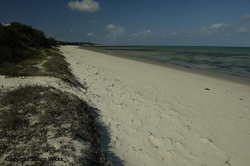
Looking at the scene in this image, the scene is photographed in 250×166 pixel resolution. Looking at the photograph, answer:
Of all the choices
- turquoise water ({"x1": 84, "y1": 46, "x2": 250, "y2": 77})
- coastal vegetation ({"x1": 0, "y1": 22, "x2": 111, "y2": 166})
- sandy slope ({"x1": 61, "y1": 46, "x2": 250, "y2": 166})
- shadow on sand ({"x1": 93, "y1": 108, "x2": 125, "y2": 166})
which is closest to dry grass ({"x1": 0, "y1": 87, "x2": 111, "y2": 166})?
coastal vegetation ({"x1": 0, "y1": 22, "x2": 111, "y2": 166})

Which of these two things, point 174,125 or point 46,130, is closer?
point 46,130

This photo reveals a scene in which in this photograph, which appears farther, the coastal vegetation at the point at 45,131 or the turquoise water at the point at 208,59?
the turquoise water at the point at 208,59

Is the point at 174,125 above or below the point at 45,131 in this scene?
below

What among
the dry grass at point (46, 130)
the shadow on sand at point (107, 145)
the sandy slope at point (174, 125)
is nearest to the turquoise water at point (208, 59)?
the sandy slope at point (174, 125)

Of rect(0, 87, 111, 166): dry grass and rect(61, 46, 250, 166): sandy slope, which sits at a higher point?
rect(0, 87, 111, 166): dry grass

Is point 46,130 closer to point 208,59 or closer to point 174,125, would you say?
point 174,125

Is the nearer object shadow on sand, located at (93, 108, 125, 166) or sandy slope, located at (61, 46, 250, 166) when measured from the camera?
shadow on sand, located at (93, 108, 125, 166)

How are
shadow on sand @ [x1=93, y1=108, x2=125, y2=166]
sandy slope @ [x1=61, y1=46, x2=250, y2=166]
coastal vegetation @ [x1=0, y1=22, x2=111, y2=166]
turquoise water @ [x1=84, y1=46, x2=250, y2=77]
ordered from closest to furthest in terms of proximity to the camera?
1. coastal vegetation @ [x1=0, y1=22, x2=111, y2=166]
2. shadow on sand @ [x1=93, y1=108, x2=125, y2=166]
3. sandy slope @ [x1=61, y1=46, x2=250, y2=166]
4. turquoise water @ [x1=84, y1=46, x2=250, y2=77]

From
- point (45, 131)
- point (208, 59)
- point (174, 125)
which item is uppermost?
point (208, 59)

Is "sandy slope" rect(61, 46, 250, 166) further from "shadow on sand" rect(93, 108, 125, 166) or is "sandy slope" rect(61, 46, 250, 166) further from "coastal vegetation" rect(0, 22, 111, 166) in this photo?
"coastal vegetation" rect(0, 22, 111, 166)

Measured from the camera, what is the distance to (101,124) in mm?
4680

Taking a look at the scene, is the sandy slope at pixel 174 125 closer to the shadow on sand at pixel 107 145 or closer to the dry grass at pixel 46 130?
the shadow on sand at pixel 107 145

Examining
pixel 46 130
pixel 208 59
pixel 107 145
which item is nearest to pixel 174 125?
pixel 107 145

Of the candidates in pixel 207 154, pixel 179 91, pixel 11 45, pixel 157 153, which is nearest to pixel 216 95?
pixel 179 91
